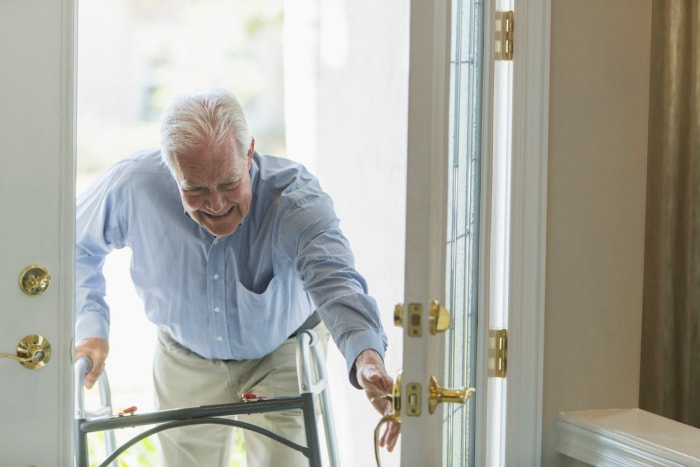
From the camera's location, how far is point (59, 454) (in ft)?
5.17

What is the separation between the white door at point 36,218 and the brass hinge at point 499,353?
30.7 inches

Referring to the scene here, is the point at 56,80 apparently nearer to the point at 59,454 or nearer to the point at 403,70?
the point at 59,454

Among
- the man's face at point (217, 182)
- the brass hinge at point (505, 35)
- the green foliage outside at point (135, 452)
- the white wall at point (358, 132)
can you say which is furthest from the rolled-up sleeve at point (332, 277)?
the green foliage outside at point (135, 452)

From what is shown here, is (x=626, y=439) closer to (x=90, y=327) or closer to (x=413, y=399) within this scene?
(x=413, y=399)

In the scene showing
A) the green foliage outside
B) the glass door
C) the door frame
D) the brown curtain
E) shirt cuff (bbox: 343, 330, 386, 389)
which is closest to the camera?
the glass door

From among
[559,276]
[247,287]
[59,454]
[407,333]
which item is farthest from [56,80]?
[247,287]

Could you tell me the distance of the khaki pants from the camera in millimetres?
2684

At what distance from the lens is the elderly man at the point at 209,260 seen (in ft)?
8.36

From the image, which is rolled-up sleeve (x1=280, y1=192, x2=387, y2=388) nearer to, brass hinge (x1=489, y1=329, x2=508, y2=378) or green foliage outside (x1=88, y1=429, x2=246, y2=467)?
brass hinge (x1=489, y1=329, x2=508, y2=378)

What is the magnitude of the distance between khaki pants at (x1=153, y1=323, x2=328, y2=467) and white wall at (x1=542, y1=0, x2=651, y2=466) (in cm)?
113

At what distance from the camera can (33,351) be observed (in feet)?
5.06

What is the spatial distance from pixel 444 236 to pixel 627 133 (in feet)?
1.92

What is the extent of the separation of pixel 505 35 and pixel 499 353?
23.6 inches

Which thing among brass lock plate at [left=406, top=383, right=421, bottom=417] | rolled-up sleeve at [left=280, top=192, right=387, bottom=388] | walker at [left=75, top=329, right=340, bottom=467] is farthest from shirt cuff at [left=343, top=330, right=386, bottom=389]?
brass lock plate at [left=406, top=383, right=421, bottom=417]
